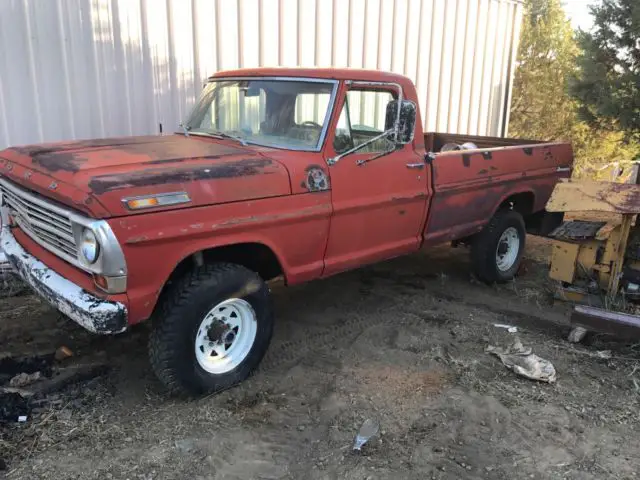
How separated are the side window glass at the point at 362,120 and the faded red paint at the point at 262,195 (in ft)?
0.31

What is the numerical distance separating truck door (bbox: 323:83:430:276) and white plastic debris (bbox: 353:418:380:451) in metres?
1.17

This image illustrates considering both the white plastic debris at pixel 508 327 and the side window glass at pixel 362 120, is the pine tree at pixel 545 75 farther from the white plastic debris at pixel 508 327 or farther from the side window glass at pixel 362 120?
the side window glass at pixel 362 120

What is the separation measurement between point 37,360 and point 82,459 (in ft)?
3.98

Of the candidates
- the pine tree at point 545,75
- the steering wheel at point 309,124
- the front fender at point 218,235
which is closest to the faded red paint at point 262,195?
the front fender at point 218,235

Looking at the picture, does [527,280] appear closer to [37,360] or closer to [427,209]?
[427,209]

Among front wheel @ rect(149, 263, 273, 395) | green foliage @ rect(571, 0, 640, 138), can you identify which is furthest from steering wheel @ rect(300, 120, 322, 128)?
green foliage @ rect(571, 0, 640, 138)

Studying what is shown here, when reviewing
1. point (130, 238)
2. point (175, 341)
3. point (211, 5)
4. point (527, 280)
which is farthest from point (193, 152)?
point (527, 280)

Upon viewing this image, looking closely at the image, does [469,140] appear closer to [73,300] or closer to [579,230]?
[579,230]

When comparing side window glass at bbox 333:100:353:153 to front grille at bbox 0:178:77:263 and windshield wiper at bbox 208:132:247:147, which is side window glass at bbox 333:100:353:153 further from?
front grille at bbox 0:178:77:263

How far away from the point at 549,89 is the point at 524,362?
30.7ft

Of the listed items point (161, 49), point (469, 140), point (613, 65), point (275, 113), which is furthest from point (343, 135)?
point (613, 65)

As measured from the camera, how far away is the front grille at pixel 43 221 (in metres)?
3.09

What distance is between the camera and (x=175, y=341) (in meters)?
3.19

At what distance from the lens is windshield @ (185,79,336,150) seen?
392cm
